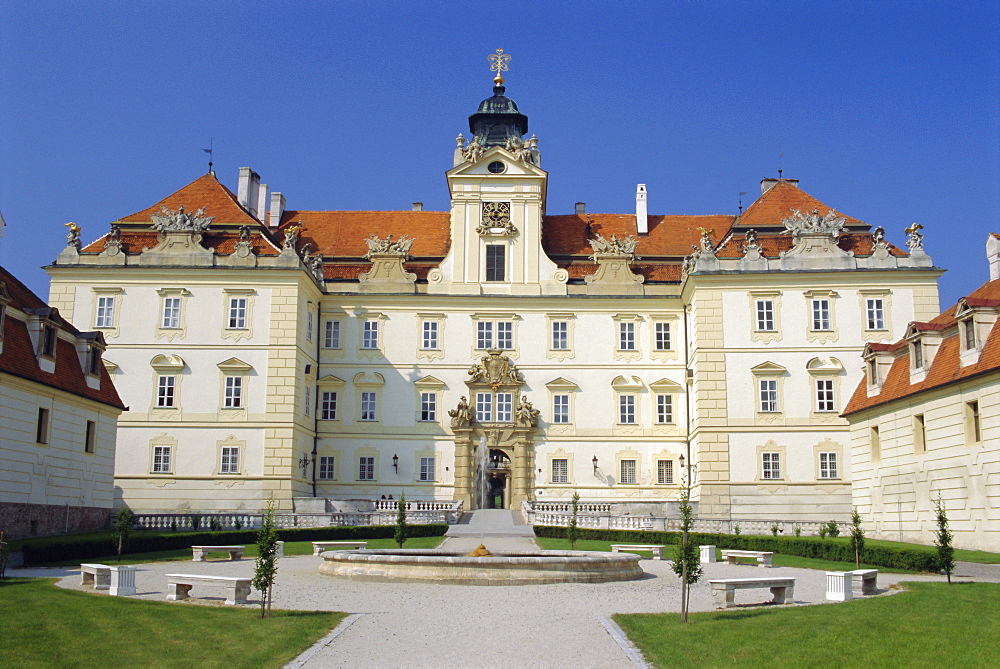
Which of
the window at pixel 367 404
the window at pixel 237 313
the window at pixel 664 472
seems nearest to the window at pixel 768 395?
the window at pixel 664 472

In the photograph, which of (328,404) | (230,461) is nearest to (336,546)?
(230,461)

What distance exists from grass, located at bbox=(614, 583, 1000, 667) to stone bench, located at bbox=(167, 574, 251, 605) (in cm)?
659

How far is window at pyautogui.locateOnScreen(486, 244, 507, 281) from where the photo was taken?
4825 centimetres

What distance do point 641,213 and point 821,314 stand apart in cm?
1234

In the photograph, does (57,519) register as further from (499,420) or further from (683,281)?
(683,281)

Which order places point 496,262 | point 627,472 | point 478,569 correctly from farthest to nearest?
point 496,262, point 627,472, point 478,569

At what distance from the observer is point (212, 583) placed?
59.9 feet

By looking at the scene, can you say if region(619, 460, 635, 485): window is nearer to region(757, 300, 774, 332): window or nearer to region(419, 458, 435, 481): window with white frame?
region(757, 300, 774, 332): window

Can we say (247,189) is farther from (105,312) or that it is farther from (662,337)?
(662,337)

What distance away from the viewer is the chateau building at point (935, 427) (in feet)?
83.9

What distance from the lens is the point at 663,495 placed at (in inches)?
1797

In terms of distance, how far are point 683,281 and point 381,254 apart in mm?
14547

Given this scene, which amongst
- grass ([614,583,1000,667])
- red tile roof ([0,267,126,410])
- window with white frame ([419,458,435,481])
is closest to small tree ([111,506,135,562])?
red tile roof ([0,267,126,410])

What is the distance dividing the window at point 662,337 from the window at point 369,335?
13.4m
